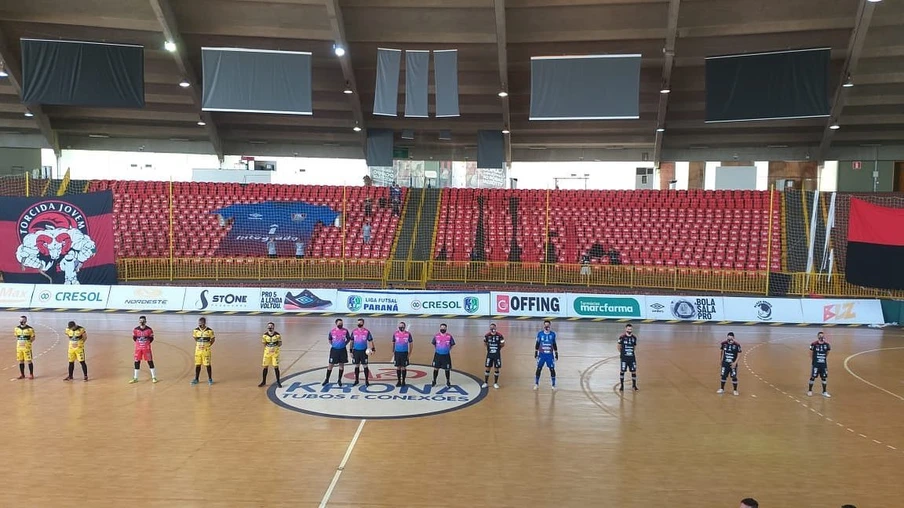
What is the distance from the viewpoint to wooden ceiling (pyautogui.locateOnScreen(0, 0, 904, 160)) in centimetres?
2670

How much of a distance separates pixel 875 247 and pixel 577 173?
59.0 ft

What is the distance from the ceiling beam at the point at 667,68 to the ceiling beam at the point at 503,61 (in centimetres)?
735

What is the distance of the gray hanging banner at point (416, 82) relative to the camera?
28547 millimetres

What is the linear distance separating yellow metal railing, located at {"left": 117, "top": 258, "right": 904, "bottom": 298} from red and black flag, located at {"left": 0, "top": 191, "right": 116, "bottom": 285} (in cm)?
186

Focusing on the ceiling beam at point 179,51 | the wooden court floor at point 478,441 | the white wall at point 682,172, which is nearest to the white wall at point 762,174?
the white wall at point 682,172

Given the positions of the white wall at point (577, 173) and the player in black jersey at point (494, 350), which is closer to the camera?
the player in black jersey at point (494, 350)

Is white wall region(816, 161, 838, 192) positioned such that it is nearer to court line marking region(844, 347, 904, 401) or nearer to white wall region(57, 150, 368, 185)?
court line marking region(844, 347, 904, 401)

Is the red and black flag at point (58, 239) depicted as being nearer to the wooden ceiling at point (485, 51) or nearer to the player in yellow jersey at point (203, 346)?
the wooden ceiling at point (485, 51)

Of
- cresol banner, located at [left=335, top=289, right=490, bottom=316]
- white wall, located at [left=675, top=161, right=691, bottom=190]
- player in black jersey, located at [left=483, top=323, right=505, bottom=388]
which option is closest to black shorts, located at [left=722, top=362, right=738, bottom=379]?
player in black jersey, located at [left=483, top=323, right=505, bottom=388]

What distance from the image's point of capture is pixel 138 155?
38312 millimetres

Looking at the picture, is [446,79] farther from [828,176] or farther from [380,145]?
[828,176]

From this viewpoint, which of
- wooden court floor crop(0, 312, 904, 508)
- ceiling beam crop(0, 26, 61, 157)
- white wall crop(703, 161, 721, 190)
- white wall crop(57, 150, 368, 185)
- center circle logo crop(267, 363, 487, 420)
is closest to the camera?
wooden court floor crop(0, 312, 904, 508)

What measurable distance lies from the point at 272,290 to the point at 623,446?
18.8 metres

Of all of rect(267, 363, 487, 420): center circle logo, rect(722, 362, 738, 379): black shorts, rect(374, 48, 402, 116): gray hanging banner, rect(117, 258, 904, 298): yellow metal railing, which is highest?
rect(374, 48, 402, 116): gray hanging banner
